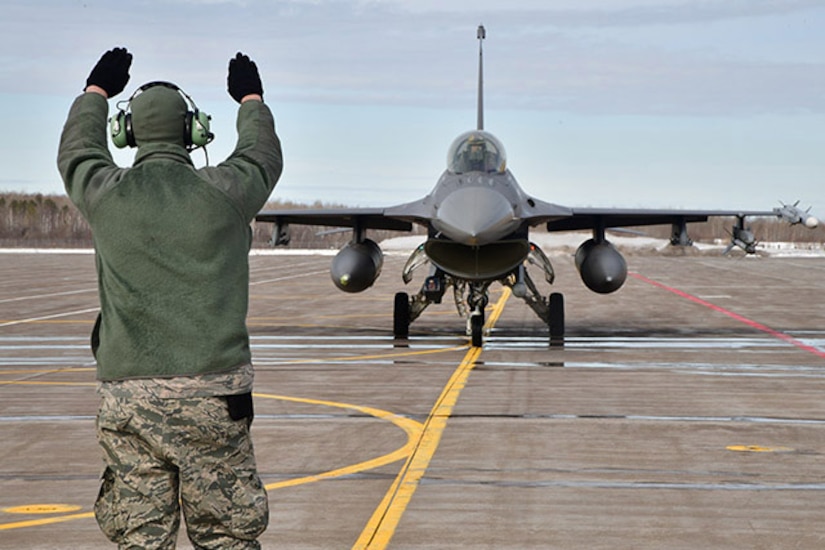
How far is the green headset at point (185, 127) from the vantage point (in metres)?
4.93

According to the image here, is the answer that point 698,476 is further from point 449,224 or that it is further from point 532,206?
point 532,206

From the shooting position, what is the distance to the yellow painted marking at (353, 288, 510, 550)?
747 centimetres

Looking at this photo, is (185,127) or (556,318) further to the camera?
(556,318)

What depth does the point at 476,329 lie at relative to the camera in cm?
1991

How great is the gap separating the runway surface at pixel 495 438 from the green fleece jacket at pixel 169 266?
2.92 meters

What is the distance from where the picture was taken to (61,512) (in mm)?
8180

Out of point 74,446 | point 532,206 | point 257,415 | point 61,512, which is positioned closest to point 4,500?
point 61,512

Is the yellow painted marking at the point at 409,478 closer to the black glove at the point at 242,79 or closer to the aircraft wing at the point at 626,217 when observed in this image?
the black glove at the point at 242,79

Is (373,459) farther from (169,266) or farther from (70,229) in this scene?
(70,229)

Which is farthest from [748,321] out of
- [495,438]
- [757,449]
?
[495,438]

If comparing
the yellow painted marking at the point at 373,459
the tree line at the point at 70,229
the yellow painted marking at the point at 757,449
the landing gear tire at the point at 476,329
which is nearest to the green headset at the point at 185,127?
the yellow painted marking at the point at 373,459

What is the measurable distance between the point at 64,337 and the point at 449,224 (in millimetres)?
8187

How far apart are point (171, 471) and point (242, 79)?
1580 millimetres

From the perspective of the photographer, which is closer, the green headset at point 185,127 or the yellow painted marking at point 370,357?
the green headset at point 185,127
